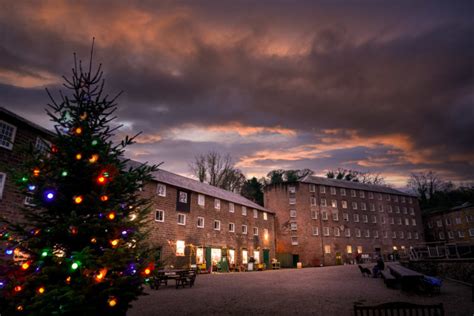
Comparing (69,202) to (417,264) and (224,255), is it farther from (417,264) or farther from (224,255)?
(224,255)

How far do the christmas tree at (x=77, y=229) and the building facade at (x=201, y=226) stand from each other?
778 inches

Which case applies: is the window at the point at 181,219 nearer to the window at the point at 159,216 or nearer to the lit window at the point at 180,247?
the lit window at the point at 180,247

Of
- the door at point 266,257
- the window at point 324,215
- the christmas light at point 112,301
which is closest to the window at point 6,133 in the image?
the christmas light at point 112,301

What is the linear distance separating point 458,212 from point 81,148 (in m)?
75.8

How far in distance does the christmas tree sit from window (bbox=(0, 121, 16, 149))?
1289 centimetres

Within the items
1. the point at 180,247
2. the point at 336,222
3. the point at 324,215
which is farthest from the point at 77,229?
the point at 336,222

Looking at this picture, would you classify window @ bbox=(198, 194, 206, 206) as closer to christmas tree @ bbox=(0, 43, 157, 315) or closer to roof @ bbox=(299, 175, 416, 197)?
roof @ bbox=(299, 175, 416, 197)

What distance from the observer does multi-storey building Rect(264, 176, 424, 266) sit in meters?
51.0

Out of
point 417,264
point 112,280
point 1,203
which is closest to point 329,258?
point 417,264

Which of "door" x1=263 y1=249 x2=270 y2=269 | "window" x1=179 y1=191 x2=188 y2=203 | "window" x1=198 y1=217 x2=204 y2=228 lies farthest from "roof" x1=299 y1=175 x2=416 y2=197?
"window" x1=179 y1=191 x2=188 y2=203

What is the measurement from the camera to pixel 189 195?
33.7 metres

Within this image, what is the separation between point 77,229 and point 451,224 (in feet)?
253

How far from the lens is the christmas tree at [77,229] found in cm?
545

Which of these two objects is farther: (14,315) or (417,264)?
(417,264)
